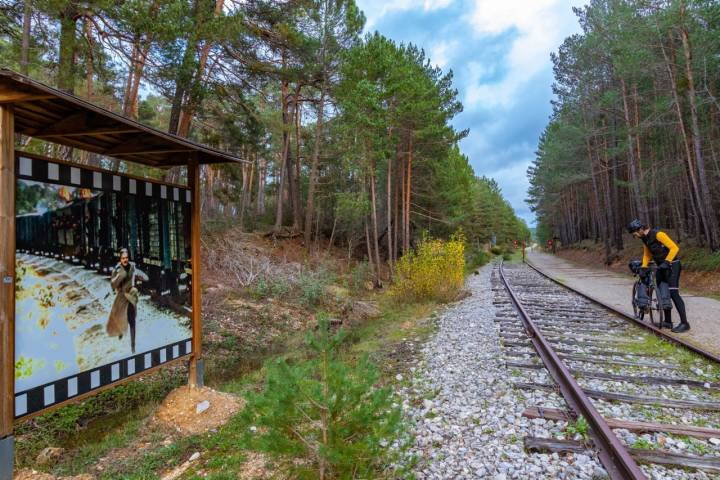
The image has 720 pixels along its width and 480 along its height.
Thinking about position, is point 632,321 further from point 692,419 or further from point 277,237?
point 277,237

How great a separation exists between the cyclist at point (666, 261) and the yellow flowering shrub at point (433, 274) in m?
5.59

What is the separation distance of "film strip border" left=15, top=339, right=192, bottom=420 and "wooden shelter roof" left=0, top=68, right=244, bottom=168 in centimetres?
233

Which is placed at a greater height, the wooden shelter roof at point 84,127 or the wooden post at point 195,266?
the wooden shelter roof at point 84,127

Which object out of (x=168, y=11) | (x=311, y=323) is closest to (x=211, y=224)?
(x=311, y=323)

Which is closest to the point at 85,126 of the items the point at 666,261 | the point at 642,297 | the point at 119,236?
the point at 119,236

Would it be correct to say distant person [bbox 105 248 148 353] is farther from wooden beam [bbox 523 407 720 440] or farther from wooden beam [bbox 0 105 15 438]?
wooden beam [bbox 523 407 720 440]

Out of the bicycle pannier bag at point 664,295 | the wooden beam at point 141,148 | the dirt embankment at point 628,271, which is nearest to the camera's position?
the wooden beam at point 141,148

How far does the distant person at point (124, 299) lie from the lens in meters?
3.95

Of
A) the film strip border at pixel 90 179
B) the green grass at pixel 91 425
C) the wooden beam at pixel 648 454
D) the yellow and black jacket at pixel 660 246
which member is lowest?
the green grass at pixel 91 425

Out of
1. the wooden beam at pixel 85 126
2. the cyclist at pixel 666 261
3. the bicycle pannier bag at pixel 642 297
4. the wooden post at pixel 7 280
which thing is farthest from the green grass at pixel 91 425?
the bicycle pannier bag at pixel 642 297

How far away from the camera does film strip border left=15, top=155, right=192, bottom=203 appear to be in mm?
3227

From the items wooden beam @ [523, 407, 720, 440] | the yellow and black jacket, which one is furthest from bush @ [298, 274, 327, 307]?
wooden beam @ [523, 407, 720, 440]

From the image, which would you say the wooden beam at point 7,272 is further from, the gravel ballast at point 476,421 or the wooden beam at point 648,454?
the wooden beam at point 648,454

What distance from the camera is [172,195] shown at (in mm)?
4766
